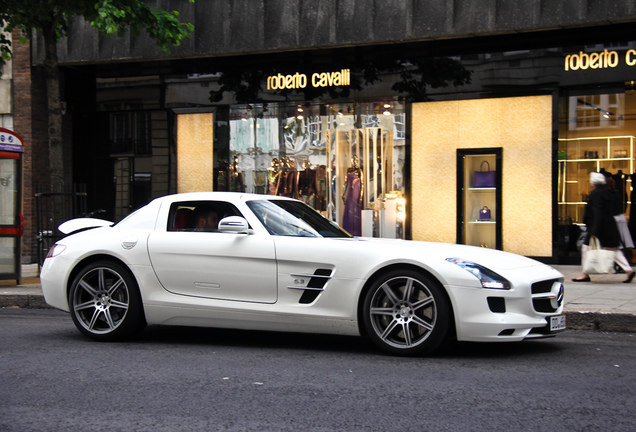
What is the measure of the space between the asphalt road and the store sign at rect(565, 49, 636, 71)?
24.3 feet

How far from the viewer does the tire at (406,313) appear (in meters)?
5.60

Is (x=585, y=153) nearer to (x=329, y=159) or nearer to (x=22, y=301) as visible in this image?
(x=329, y=159)

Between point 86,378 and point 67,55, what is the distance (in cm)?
1228

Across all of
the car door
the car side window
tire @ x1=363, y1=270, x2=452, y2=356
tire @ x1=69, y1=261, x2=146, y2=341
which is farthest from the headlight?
tire @ x1=69, y1=261, x2=146, y2=341

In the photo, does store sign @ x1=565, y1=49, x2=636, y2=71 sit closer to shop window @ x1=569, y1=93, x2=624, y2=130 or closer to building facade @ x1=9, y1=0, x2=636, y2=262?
building facade @ x1=9, y1=0, x2=636, y2=262

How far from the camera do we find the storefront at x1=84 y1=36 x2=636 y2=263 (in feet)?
43.0

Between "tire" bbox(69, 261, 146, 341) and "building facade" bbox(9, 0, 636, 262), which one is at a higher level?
"building facade" bbox(9, 0, 636, 262)

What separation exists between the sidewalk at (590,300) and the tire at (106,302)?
11.0 ft

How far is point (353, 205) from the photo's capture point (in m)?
14.7

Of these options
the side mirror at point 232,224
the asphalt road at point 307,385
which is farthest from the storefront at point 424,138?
the side mirror at point 232,224

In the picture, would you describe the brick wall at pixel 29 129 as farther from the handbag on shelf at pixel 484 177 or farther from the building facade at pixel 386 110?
the handbag on shelf at pixel 484 177

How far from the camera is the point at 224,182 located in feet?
51.1

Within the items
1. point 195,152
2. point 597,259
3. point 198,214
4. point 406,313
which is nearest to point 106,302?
point 198,214

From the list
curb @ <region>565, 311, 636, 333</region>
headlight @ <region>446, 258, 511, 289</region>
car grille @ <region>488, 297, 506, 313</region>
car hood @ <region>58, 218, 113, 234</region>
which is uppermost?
car hood @ <region>58, 218, 113, 234</region>
